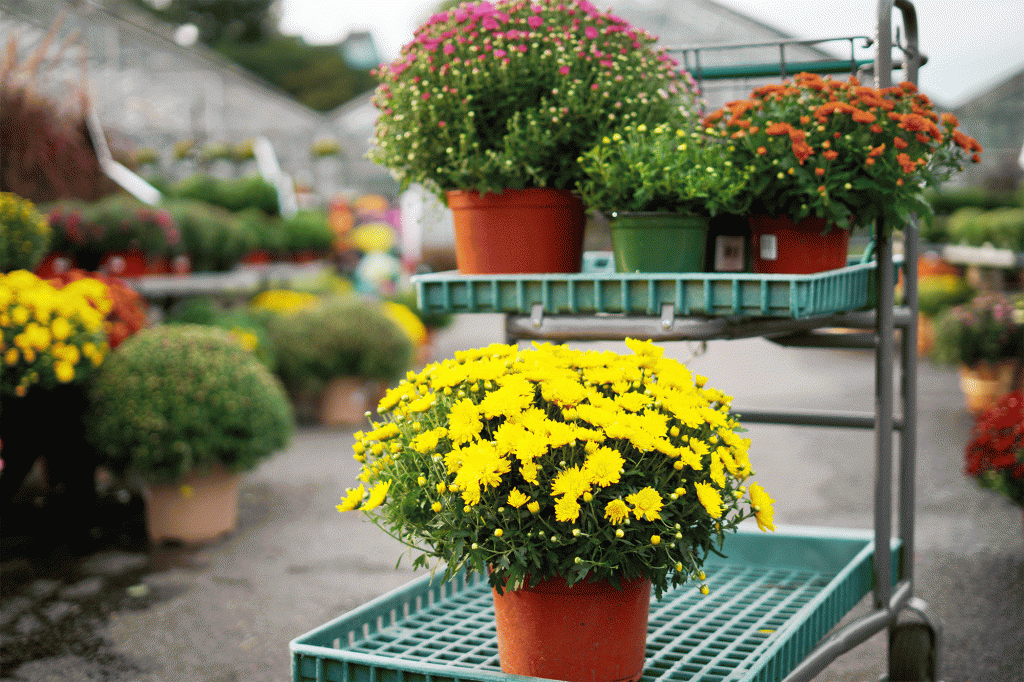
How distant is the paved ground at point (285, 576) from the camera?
2949 millimetres

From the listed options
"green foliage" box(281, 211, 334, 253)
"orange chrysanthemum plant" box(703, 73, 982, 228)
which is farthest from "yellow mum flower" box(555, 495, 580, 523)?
"green foliage" box(281, 211, 334, 253)

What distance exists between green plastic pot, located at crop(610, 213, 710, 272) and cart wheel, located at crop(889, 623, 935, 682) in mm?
1058

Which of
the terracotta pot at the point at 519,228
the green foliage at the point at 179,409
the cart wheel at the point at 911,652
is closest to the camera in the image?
the terracotta pot at the point at 519,228

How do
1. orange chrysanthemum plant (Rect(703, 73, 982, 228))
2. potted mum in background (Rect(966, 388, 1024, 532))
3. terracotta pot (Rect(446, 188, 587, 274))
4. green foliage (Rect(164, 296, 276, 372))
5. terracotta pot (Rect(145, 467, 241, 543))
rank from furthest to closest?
1. green foliage (Rect(164, 296, 276, 372))
2. terracotta pot (Rect(145, 467, 241, 543))
3. potted mum in background (Rect(966, 388, 1024, 532))
4. terracotta pot (Rect(446, 188, 587, 274))
5. orange chrysanthemum plant (Rect(703, 73, 982, 228))

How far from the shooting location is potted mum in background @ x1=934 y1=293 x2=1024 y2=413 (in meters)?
6.44

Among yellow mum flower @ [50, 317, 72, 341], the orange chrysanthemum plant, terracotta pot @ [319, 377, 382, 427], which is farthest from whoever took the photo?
terracotta pot @ [319, 377, 382, 427]

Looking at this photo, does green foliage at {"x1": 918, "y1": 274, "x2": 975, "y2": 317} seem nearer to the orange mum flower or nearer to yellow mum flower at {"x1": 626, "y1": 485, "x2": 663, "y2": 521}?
the orange mum flower

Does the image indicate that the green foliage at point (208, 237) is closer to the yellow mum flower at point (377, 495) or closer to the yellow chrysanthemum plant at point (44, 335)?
the yellow chrysanthemum plant at point (44, 335)

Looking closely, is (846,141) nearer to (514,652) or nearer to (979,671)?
(514,652)

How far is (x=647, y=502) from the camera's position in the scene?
4.64 ft

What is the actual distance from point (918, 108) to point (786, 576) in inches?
49.5

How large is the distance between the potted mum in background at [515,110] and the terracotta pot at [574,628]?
2.81 feet

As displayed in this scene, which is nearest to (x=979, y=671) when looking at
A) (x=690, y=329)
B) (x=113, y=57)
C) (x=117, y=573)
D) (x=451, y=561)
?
(x=690, y=329)

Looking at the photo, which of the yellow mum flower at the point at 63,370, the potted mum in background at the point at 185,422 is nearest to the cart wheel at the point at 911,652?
the potted mum in background at the point at 185,422
